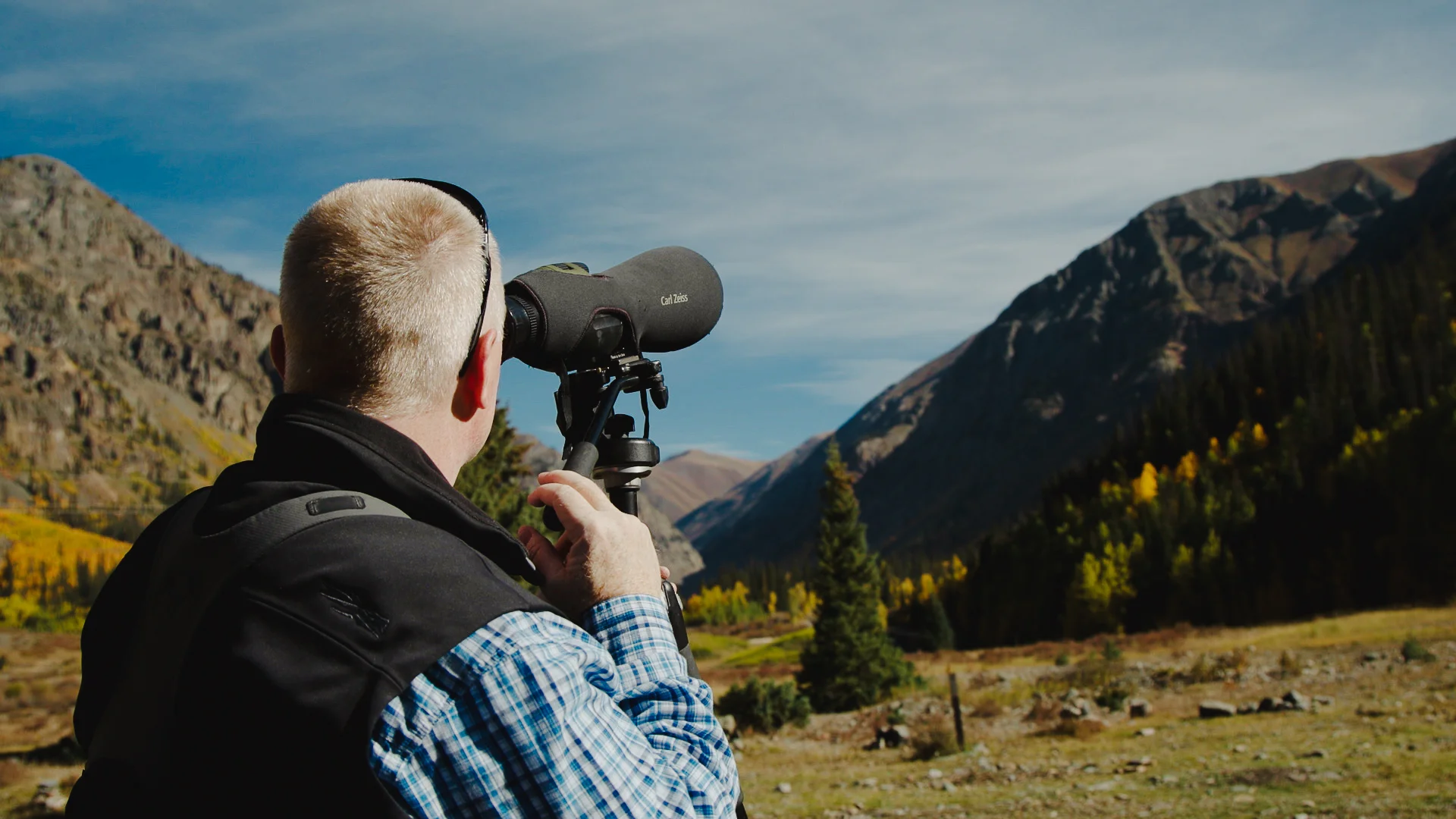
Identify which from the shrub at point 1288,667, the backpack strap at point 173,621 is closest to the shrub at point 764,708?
the shrub at point 1288,667

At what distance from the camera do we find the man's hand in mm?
1825

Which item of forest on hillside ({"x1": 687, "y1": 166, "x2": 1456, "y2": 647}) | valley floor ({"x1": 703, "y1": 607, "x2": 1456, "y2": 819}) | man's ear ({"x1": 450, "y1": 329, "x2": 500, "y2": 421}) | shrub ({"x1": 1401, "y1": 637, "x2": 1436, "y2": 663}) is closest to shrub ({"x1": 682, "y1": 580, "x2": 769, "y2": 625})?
forest on hillside ({"x1": 687, "y1": 166, "x2": 1456, "y2": 647})

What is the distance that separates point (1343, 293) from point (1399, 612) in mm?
96060

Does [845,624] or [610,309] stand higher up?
[610,309]

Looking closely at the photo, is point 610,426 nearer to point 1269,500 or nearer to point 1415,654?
point 1415,654

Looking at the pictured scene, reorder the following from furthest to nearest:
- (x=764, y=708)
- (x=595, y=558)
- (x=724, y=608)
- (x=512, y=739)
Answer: (x=724, y=608), (x=764, y=708), (x=595, y=558), (x=512, y=739)

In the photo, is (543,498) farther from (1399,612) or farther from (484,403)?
(1399,612)

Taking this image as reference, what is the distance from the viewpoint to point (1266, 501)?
3115 inches

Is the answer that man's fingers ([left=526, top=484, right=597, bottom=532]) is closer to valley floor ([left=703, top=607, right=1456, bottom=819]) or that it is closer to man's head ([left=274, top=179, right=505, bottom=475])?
man's head ([left=274, top=179, right=505, bottom=475])

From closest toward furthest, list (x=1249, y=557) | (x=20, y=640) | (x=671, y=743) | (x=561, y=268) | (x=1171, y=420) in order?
(x=671, y=743), (x=561, y=268), (x=20, y=640), (x=1249, y=557), (x=1171, y=420)

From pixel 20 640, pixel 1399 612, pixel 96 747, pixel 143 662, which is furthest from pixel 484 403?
pixel 20 640

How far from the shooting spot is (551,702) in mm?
1470

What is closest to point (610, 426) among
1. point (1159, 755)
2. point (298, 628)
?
point (298, 628)

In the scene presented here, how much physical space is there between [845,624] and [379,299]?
37.4 m
